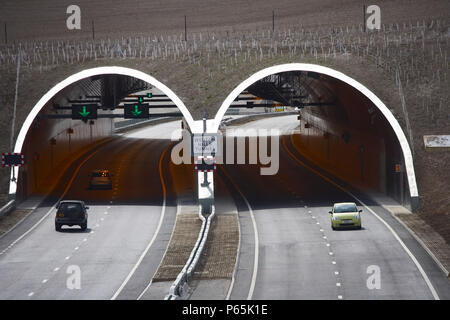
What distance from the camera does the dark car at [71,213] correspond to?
47406 mm

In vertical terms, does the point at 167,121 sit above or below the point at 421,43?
below

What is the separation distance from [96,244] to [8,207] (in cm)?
1056

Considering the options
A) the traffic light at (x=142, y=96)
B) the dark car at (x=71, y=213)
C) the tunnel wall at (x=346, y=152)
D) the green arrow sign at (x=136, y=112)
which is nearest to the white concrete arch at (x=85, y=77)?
the green arrow sign at (x=136, y=112)

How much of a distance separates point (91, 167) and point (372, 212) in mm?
29855

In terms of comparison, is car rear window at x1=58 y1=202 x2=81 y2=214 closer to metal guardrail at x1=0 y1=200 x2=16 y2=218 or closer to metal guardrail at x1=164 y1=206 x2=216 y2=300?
metal guardrail at x1=0 y1=200 x2=16 y2=218

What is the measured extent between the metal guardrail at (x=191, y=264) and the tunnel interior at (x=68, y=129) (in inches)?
474

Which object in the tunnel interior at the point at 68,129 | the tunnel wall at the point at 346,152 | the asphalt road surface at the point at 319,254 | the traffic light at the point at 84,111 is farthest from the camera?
the tunnel wall at the point at 346,152

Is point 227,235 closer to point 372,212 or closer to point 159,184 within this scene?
point 372,212

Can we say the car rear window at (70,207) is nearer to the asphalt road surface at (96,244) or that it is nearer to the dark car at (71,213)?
the dark car at (71,213)

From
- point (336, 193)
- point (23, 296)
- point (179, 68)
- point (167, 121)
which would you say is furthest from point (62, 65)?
point (167, 121)

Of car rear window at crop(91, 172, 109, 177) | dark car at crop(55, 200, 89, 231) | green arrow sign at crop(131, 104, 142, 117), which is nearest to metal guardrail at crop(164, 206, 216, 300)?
dark car at crop(55, 200, 89, 231)

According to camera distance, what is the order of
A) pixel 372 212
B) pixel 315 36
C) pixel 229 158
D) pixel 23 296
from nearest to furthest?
pixel 23 296, pixel 372 212, pixel 315 36, pixel 229 158

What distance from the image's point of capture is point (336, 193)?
6088 centimetres

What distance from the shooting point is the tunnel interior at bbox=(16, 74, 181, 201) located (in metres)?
58.8
